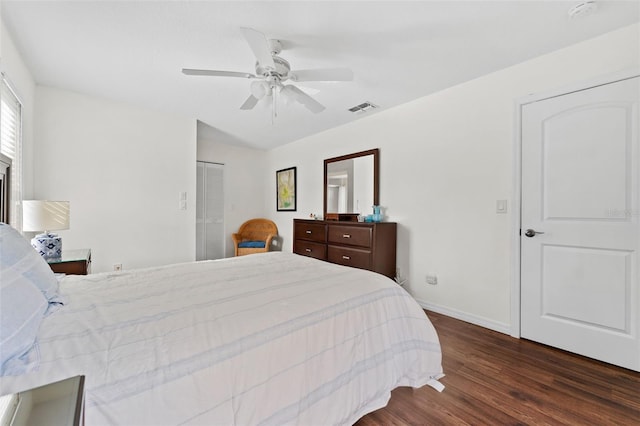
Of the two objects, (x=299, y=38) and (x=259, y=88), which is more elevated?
(x=299, y=38)

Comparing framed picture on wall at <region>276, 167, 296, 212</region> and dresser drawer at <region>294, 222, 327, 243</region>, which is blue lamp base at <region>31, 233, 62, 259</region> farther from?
framed picture on wall at <region>276, 167, 296, 212</region>

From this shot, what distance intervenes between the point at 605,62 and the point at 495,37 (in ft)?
2.71

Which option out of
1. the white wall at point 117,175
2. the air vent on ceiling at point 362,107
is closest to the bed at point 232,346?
the white wall at point 117,175

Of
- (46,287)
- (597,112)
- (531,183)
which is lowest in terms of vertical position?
(46,287)

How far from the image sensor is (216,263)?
2.05 meters

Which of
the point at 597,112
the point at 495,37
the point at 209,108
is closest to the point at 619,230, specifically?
the point at 597,112

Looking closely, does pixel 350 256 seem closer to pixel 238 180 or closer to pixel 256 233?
pixel 256 233

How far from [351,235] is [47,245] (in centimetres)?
286

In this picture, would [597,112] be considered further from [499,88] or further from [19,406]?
[19,406]

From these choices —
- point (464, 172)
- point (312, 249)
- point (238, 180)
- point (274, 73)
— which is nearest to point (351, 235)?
point (312, 249)

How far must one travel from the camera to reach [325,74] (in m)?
1.94

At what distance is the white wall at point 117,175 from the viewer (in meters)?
2.90

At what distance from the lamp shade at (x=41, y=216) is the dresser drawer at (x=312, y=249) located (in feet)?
8.84

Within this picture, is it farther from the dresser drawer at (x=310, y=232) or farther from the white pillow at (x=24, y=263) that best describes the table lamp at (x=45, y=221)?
A: the dresser drawer at (x=310, y=232)
